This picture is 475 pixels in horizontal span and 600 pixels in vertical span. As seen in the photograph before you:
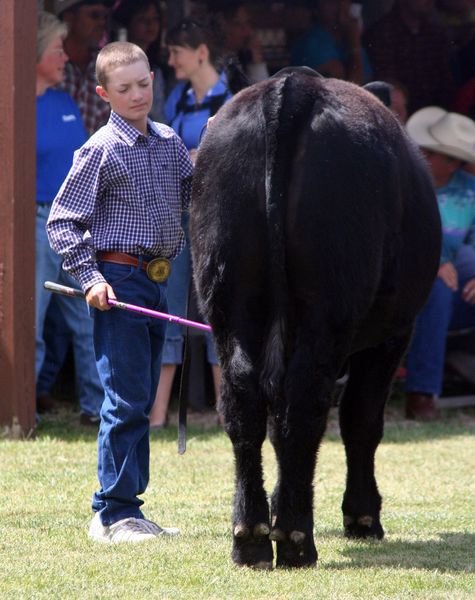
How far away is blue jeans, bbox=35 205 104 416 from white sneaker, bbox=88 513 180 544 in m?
3.22

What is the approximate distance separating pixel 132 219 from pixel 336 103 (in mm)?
928

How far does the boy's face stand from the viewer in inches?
198

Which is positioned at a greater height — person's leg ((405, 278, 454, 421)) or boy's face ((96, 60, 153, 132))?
boy's face ((96, 60, 153, 132))

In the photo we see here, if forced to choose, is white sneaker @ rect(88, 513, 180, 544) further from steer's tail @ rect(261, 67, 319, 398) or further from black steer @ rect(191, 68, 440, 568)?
steer's tail @ rect(261, 67, 319, 398)

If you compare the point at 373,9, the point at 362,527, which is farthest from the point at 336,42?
the point at 362,527

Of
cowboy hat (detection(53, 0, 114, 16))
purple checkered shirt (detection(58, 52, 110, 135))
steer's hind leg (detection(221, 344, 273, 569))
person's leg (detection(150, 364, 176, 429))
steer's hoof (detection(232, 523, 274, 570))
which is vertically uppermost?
cowboy hat (detection(53, 0, 114, 16))

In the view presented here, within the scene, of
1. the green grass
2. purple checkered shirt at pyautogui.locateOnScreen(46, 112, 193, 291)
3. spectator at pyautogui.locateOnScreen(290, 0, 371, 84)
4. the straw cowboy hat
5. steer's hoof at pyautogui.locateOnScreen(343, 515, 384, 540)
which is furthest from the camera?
spectator at pyautogui.locateOnScreen(290, 0, 371, 84)

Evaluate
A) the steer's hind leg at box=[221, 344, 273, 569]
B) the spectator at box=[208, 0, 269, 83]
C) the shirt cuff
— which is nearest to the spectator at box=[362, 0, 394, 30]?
the spectator at box=[208, 0, 269, 83]

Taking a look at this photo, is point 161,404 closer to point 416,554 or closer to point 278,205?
point 416,554

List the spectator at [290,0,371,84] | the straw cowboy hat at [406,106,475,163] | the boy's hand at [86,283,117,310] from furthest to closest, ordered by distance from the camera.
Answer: the spectator at [290,0,371,84] → the straw cowboy hat at [406,106,475,163] → the boy's hand at [86,283,117,310]

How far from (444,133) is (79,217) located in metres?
4.42

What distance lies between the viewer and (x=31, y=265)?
7.72 m

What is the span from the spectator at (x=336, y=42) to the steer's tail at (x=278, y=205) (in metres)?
5.97

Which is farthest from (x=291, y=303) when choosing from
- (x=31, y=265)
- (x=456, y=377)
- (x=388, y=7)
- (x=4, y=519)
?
(x=388, y=7)
